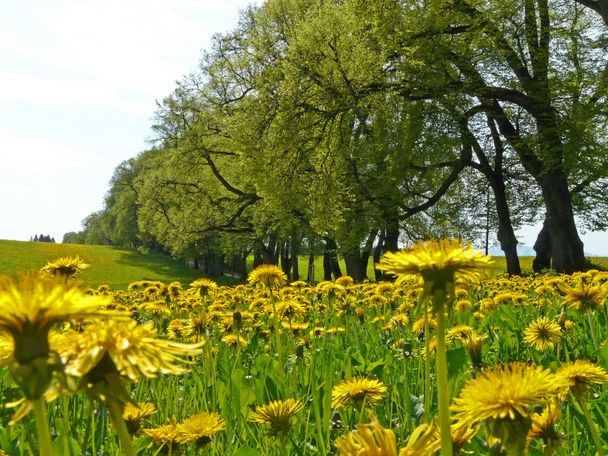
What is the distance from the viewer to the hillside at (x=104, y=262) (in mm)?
39469

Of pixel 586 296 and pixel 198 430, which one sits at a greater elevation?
pixel 586 296

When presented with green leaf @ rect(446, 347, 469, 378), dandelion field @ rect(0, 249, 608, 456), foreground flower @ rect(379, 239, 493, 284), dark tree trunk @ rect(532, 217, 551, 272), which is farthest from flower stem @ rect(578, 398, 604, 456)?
dark tree trunk @ rect(532, 217, 551, 272)

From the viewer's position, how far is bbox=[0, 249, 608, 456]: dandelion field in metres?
0.75

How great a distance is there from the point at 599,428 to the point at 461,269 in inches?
59.1

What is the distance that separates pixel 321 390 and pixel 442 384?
1.86 metres

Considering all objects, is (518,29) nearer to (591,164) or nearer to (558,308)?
(591,164)

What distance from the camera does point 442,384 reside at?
2.67ft

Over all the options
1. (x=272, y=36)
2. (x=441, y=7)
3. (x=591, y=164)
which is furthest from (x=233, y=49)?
(x=591, y=164)

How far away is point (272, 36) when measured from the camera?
80.1ft

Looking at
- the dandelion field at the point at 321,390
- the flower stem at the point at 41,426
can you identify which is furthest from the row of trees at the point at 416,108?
the flower stem at the point at 41,426

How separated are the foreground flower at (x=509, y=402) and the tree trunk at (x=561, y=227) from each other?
17536 mm

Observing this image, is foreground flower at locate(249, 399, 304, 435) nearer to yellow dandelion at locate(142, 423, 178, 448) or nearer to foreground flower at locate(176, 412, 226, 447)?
foreground flower at locate(176, 412, 226, 447)

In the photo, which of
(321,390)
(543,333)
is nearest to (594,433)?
(543,333)

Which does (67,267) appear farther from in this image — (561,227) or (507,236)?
(507,236)
